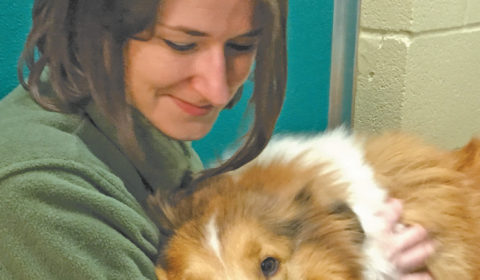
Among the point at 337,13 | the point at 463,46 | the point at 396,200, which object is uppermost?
the point at 337,13

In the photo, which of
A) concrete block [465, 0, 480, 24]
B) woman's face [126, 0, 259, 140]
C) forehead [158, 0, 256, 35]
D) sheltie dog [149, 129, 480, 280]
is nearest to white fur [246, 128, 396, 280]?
sheltie dog [149, 129, 480, 280]

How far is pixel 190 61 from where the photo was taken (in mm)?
891

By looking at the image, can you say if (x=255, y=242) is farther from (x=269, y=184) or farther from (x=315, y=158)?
(x=315, y=158)

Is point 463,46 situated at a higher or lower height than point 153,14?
lower

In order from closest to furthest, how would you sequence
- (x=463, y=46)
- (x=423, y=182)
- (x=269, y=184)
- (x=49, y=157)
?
(x=49, y=157) → (x=269, y=184) → (x=423, y=182) → (x=463, y=46)

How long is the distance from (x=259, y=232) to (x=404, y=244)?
33cm

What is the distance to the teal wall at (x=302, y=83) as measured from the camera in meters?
1.06

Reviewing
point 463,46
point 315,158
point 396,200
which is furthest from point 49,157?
point 463,46

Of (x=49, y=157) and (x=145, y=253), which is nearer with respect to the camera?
(x=49, y=157)

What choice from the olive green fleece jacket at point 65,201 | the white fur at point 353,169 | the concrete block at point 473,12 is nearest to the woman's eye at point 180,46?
the olive green fleece jacket at point 65,201

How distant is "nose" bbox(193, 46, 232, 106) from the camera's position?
35.4 inches

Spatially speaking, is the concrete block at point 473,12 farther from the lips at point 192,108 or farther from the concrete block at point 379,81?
the lips at point 192,108

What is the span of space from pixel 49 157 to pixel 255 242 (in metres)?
0.40

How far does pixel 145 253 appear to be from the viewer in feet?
3.00
